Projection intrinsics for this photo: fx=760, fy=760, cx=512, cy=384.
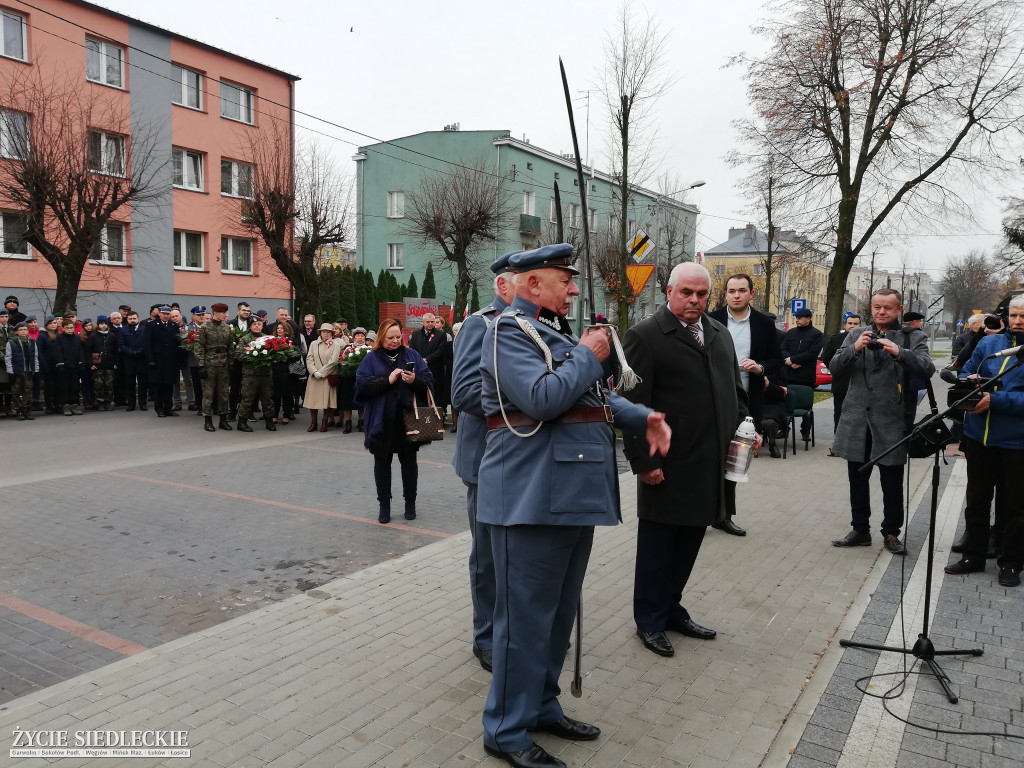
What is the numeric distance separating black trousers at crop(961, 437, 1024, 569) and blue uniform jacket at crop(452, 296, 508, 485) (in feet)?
12.9

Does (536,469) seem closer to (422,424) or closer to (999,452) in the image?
(422,424)

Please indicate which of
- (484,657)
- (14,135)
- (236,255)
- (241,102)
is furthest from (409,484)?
(241,102)

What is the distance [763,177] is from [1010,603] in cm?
1959

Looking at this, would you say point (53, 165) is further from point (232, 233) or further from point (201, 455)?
point (232, 233)

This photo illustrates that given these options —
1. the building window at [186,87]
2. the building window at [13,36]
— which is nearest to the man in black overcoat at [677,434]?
the building window at [13,36]

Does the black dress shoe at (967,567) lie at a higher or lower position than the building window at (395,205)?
lower

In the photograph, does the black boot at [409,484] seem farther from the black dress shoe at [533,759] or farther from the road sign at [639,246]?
the road sign at [639,246]

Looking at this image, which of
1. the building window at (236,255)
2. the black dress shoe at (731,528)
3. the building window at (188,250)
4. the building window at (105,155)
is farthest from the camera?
the building window at (236,255)

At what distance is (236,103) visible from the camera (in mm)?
30812

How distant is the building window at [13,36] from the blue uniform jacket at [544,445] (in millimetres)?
26912

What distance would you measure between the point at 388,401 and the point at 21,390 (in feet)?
36.8

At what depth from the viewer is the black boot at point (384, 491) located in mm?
7273

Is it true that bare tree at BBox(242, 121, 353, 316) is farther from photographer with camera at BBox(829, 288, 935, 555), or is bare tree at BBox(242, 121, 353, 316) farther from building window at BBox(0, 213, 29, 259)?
photographer with camera at BBox(829, 288, 935, 555)

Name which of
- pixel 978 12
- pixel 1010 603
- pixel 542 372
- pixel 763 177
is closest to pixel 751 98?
pixel 763 177
